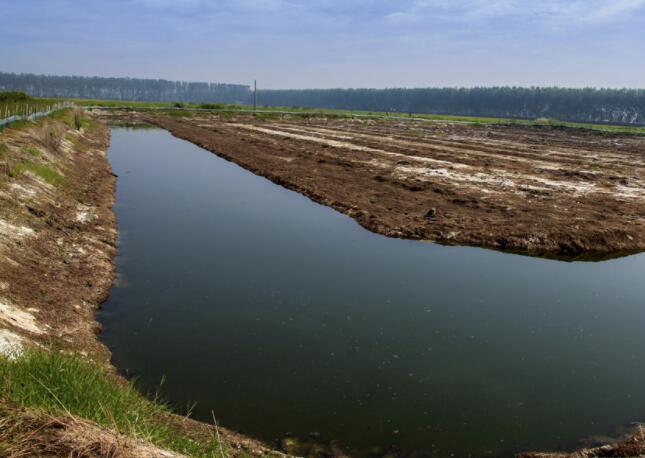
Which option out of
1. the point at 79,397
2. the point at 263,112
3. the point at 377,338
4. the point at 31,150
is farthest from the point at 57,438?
the point at 263,112

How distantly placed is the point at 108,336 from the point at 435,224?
449 inches

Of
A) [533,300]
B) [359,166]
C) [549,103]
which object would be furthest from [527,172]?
[549,103]

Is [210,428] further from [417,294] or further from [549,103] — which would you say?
[549,103]

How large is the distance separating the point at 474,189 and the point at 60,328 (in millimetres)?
19126

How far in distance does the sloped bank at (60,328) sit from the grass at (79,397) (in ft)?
0.04

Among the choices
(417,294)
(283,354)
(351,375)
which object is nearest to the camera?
(351,375)

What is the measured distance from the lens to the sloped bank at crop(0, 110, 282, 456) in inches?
152

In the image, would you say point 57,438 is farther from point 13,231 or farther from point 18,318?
point 13,231

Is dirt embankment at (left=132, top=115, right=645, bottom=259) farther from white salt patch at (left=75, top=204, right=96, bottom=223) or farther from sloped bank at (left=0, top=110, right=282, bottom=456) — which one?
sloped bank at (left=0, top=110, right=282, bottom=456)

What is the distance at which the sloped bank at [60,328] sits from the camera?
387 centimetres

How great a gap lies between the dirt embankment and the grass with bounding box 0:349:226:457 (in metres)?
12.2

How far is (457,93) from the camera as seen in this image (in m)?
189

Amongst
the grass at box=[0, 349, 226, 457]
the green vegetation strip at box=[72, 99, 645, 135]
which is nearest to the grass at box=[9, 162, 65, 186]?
the grass at box=[0, 349, 226, 457]

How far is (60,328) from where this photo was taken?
8.59m
